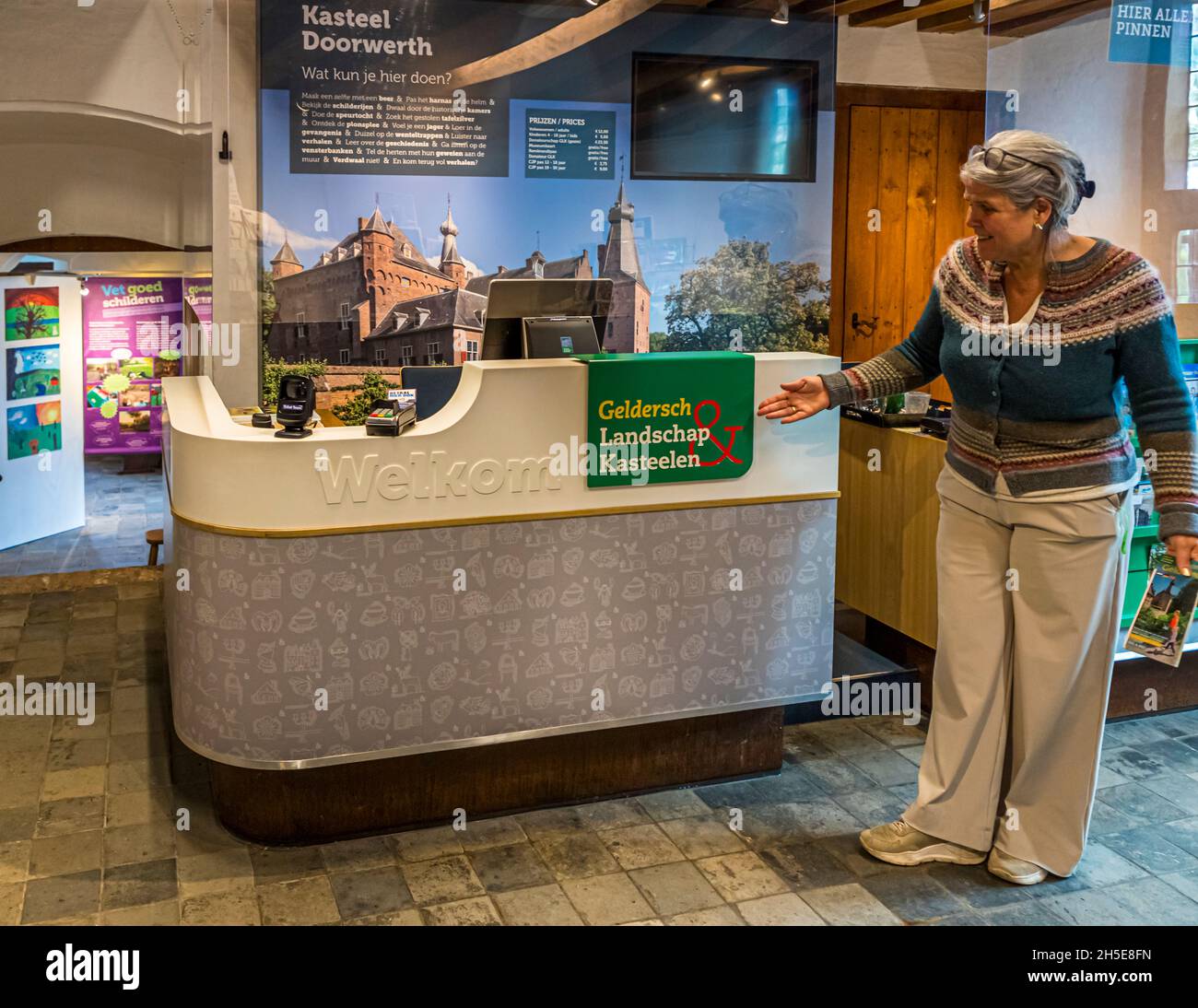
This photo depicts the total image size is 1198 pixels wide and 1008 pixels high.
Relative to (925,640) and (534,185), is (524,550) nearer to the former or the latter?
(925,640)

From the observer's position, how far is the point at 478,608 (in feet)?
11.8

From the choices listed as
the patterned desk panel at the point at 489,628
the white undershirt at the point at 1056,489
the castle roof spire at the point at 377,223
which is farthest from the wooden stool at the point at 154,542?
the white undershirt at the point at 1056,489

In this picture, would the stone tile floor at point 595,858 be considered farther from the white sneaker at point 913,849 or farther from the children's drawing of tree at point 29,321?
the children's drawing of tree at point 29,321

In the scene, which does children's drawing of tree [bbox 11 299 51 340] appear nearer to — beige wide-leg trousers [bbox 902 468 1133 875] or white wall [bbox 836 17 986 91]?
white wall [bbox 836 17 986 91]

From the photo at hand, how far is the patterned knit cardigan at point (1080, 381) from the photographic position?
3.07 meters

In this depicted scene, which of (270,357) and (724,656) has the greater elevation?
(270,357)

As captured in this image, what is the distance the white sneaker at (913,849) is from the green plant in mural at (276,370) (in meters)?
3.95

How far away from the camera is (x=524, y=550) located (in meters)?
3.64

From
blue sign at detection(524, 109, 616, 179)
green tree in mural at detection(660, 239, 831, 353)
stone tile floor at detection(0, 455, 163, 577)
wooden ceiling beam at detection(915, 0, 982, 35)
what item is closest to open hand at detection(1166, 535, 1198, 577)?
green tree in mural at detection(660, 239, 831, 353)

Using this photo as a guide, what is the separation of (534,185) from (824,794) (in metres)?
3.82

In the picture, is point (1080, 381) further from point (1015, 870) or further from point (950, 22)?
point (950, 22)

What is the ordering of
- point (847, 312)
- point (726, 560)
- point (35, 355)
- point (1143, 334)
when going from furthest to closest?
point (35, 355) → point (847, 312) → point (726, 560) → point (1143, 334)
